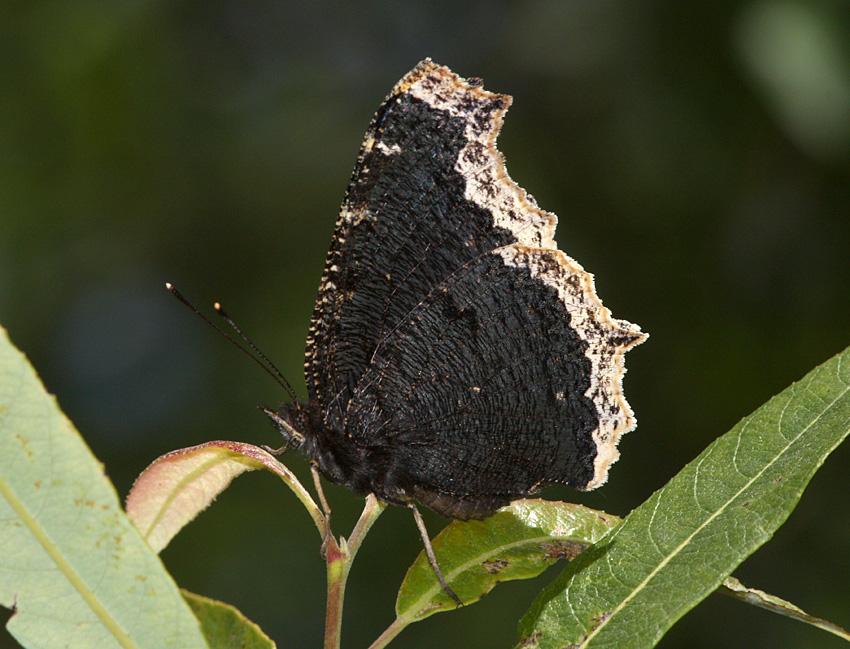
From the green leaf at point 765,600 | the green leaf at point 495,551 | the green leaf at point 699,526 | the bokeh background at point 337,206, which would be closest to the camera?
the green leaf at point 699,526

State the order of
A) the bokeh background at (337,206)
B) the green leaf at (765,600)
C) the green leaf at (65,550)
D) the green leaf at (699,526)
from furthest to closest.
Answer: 1. the bokeh background at (337,206)
2. the green leaf at (765,600)
3. the green leaf at (699,526)
4. the green leaf at (65,550)

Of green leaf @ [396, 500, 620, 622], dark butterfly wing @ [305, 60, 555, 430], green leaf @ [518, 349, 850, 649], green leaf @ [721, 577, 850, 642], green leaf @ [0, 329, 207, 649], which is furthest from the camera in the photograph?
dark butterfly wing @ [305, 60, 555, 430]

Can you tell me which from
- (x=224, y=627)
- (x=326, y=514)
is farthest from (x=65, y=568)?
(x=326, y=514)

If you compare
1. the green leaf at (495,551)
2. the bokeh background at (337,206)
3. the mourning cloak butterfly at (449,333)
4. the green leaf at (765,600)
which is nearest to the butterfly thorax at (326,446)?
the mourning cloak butterfly at (449,333)

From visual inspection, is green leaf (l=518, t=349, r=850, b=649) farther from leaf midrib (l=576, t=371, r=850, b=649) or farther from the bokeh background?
the bokeh background

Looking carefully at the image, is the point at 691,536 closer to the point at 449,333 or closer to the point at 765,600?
the point at 765,600

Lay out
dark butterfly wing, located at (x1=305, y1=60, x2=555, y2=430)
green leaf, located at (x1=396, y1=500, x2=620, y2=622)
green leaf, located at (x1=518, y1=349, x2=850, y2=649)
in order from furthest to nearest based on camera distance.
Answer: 1. dark butterfly wing, located at (x1=305, y1=60, x2=555, y2=430)
2. green leaf, located at (x1=396, y1=500, x2=620, y2=622)
3. green leaf, located at (x1=518, y1=349, x2=850, y2=649)

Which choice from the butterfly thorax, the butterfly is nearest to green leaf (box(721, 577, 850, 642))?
the butterfly

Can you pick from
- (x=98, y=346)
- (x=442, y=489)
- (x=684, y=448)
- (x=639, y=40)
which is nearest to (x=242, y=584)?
(x=98, y=346)

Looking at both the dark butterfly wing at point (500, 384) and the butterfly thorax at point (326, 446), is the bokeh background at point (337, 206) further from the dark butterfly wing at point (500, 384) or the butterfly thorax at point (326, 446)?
the butterfly thorax at point (326, 446)
